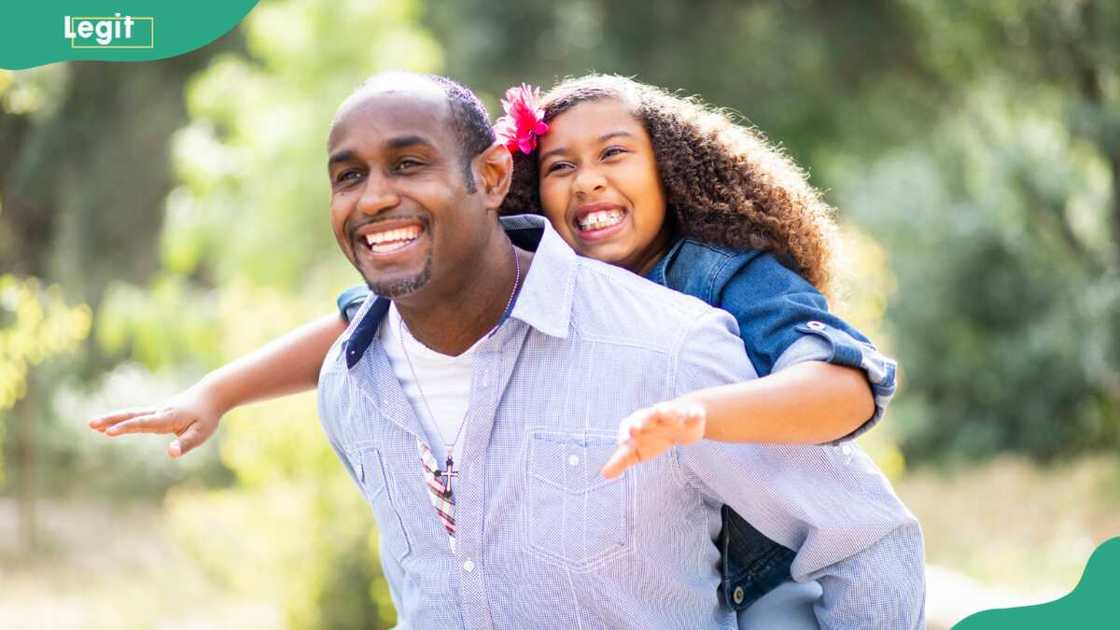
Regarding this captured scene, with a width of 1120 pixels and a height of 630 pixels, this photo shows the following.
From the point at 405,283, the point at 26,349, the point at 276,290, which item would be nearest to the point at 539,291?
the point at 405,283

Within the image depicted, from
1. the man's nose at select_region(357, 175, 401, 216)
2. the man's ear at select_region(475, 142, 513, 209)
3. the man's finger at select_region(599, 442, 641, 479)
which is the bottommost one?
the man's finger at select_region(599, 442, 641, 479)

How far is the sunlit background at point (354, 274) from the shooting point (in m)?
6.42

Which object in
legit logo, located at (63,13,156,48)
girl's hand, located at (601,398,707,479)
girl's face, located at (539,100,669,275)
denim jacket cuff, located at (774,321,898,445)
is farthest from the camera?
legit logo, located at (63,13,156,48)

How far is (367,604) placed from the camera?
18.9 feet

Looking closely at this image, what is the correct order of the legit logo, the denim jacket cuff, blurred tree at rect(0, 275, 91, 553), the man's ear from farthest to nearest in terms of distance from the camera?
blurred tree at rect(0, 275, 91, 553) → the legit logo → the man's ear → the denim jacket cuff

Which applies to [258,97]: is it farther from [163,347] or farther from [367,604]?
[367,604]

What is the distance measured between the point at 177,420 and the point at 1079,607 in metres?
1.80

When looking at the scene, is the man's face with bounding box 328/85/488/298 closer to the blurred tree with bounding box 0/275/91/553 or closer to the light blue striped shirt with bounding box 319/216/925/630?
the light blue striped shirt with bounding box 319/216/925/630

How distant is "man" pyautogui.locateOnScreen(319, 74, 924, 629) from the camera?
220 cm

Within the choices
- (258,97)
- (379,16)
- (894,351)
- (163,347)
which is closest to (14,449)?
(163,347)

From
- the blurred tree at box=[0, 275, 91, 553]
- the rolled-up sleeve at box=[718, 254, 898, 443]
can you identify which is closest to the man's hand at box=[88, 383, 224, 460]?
the rolled-up sleeve at box=[718, 254, 898, 443]

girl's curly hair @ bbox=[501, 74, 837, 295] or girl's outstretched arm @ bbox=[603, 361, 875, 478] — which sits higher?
girl's curly hair @ bbox=[501, 74, 837, 295]

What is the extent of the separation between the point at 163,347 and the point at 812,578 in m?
7.38

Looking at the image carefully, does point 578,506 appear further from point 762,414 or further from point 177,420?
point 177,420
